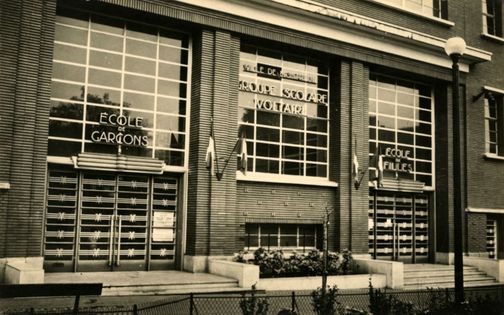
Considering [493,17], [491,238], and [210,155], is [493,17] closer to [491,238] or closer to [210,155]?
[491,238]

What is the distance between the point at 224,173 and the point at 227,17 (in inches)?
199

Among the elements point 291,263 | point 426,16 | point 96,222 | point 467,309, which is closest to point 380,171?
point 291,263

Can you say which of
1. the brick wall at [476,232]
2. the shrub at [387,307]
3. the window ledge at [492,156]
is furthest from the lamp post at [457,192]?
the window ledge at [492,156]

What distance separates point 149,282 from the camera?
14125 millimetres

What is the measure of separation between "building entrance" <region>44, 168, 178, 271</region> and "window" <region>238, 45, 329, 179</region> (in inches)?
136

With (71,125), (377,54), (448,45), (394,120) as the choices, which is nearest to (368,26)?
(377,54)

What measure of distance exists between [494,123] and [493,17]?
5.11m

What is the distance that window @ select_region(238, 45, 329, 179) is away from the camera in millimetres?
18984

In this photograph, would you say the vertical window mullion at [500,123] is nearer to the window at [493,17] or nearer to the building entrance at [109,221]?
the window at [493,17]

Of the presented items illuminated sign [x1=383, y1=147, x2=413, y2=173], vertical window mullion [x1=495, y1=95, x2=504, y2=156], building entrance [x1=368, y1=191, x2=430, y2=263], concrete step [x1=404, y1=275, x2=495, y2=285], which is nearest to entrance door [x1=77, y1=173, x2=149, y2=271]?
concrete step [x1=404, y1=275, x2=495, y2=285]

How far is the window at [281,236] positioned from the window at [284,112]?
1877 mm

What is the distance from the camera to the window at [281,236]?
18453mm

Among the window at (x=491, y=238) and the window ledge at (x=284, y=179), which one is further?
the window at (x=491, y=238)

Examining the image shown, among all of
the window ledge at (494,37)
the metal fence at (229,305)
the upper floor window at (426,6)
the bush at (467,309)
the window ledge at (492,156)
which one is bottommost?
the metal fence at (229,305)
